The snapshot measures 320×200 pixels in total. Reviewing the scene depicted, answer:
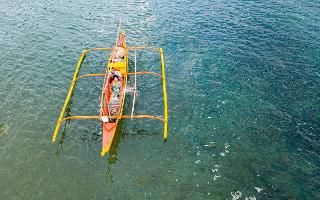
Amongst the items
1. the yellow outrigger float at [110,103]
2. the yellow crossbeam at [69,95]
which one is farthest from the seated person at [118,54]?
the yellow crossbeam at [69,95]

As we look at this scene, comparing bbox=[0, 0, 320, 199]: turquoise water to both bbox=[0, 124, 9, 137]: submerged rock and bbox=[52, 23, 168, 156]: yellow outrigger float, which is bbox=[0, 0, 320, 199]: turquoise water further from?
bbox=[52, 23, 168, 156]: yellow outrigger float

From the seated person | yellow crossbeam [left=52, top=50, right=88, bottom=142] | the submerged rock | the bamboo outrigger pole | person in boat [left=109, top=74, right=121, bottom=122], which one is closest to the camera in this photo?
yellow crossbeam [left=52, top=50, right=88, bottom=142]

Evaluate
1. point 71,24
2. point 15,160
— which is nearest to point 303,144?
point 15,160

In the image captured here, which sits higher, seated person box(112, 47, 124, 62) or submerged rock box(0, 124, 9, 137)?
seated person box(112, 47, 124, 62)

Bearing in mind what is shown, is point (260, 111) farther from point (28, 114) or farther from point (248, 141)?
point (28, 114)

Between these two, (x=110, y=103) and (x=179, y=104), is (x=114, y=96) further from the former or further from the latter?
(x=179, y=104)

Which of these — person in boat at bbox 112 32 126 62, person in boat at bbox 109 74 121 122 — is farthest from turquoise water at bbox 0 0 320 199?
person in boat at bbox 112 32 126 62

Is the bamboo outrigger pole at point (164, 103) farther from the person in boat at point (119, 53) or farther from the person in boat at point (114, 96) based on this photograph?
the person in boat at point (119, 53)
